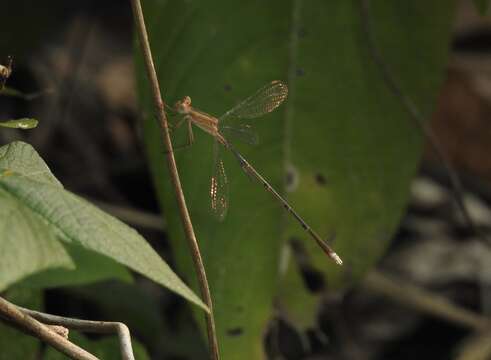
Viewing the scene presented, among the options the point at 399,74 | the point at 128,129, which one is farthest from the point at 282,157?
the point at 128,129

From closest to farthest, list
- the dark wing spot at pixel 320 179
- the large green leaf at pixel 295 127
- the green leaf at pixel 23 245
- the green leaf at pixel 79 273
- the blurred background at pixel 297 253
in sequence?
the green leaf at pixel 23 245 → the green leaf at pixel 79 273 → the large green leaf at pixel 295 127 → the dark wing spot at pixel 320 179 → the blurred background at pixel 297 253

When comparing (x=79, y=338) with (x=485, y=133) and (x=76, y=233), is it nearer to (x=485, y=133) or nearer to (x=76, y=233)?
(x=76, y=233)

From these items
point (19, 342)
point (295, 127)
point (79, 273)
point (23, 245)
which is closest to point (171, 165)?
point (79, 273)

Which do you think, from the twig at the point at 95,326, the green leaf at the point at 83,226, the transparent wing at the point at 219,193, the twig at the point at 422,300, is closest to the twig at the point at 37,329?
the twig at the point at 95,326

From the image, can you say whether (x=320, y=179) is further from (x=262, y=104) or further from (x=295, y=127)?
(x=262, y=104)

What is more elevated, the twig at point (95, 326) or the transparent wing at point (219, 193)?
the transparent wing at point (219, 193)

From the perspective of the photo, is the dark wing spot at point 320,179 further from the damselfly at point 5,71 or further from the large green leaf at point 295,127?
the damselfly at point 5,71
